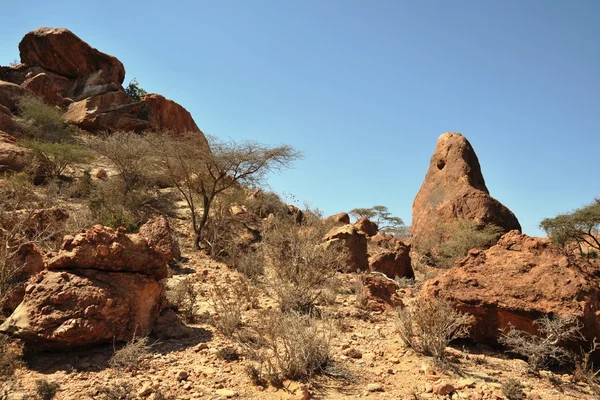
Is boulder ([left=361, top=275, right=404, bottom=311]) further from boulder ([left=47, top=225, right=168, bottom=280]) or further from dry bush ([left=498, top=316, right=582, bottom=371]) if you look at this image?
boulder ([left=47, top=225, right=168, bottom=280])

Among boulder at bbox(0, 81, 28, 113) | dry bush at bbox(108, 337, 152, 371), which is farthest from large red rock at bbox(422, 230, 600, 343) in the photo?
boulder at bbox(0, 81, 28, 113)

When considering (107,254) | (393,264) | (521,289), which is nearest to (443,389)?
(521,289)

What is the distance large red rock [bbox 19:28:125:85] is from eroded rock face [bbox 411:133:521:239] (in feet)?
71.5

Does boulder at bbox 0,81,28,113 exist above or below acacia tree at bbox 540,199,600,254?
above

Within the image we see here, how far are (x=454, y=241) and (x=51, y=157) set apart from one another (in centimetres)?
1639

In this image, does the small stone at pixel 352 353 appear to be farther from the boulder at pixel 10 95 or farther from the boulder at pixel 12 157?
the boulder at pixel 10 95

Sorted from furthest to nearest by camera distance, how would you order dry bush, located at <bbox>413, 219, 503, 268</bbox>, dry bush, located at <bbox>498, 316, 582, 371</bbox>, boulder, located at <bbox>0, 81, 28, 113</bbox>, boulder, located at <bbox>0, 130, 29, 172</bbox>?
boulder, located at <bbox>0, 81, 28, 113</bbox> → dry bush, located at <bbox>413, 219, 503, 268</bbox> → boulder, located at <bbox>0, 130, 29, 172</bbox> → dry bush, located at <bbox>498, 316, 582, 371</bbox>

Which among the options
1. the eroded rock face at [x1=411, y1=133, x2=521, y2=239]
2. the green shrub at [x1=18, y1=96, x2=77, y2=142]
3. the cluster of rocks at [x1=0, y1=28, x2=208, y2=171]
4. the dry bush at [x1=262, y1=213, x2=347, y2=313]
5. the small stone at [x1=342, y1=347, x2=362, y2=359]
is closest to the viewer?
the small stone at [x1=342, y1=347, x2=362, y2=359]

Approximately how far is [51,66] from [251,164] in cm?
2242

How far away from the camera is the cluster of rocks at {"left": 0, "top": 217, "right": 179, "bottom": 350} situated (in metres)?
4.05

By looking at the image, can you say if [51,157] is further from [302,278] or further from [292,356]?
[292,356]

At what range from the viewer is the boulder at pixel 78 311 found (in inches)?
158

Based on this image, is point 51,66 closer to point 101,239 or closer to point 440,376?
point 101,239

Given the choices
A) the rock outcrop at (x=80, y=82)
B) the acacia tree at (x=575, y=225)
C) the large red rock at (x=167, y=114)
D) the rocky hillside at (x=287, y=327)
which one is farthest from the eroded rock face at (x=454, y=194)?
the rock outcrop at (x=80, y=82)
